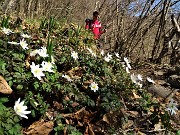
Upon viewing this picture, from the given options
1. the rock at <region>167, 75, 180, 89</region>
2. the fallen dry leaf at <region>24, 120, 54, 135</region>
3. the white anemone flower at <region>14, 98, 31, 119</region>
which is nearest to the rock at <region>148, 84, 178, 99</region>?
the rock at <region>167, 75, 180, 89</region>

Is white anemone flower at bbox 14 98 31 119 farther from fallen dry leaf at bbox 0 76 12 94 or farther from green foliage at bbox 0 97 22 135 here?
fallen dry leaf at bbox 0 76 12 94

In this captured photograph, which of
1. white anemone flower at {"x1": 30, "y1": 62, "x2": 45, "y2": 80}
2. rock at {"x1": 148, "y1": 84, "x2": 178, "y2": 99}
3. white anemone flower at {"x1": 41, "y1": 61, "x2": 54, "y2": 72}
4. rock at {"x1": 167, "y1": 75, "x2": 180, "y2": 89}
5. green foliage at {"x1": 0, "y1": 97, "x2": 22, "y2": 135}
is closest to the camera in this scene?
green foliage at {"x1": 0, "y1": 97, "x2": 22, "y2": 135}

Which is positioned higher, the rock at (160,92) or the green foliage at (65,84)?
the green foliage at (65,84)

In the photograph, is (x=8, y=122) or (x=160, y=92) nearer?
(x=8, y=122)

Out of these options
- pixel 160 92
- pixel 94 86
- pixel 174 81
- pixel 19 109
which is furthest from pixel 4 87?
pixel 174 81

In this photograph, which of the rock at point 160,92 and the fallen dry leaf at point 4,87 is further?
the rock at point 160,92

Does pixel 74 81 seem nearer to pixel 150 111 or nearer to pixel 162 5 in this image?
pixel 150 111

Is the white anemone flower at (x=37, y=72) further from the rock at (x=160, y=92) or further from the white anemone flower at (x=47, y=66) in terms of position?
the rock at (x=160, y=92)

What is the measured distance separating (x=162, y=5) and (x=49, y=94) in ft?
12.6

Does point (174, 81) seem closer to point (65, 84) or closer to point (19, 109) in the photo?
point (65, 84)

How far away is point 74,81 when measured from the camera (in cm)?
311

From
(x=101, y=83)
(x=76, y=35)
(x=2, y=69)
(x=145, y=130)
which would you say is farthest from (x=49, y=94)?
(x=76, y=35)

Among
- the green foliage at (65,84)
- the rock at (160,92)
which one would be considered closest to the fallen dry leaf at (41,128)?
the green foliage at (65,84)

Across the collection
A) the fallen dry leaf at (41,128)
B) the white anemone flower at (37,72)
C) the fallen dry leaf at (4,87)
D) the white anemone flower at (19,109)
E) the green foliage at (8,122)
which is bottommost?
the fallen dry leaf at (41,128)
